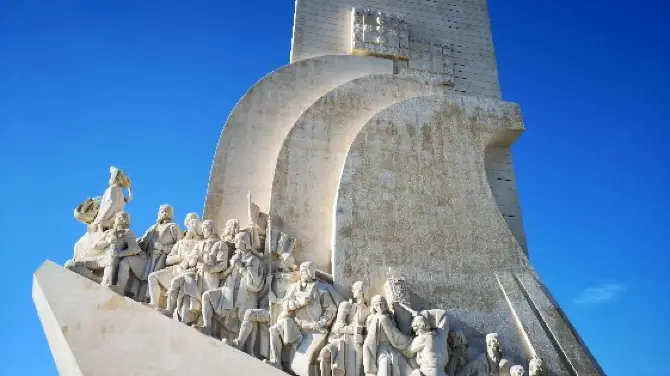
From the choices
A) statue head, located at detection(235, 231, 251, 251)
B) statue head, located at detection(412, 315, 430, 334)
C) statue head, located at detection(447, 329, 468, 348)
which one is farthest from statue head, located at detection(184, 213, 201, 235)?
statue head, located at detection(447, 329, 468, 348)

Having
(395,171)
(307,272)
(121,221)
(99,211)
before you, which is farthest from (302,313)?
(99,211)

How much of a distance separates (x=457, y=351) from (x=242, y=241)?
294 centimetres

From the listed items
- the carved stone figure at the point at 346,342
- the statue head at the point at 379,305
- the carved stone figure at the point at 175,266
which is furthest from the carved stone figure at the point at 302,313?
the carved stone figure at the point at 175,266

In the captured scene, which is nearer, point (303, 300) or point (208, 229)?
point (303, 300)

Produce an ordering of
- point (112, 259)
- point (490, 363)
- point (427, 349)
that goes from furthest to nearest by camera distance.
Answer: point (112, 259), point (490, 363), point (427, 349)

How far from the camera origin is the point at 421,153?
8.73 m

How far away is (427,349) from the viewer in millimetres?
6516

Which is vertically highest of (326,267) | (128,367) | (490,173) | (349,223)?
→ (490,173)

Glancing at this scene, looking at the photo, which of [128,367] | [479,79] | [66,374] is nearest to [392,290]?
[128,367]

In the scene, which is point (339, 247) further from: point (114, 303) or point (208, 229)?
point (114, 303)

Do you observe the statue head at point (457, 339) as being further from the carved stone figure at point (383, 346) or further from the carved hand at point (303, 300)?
the carved hand at point (303, 300)

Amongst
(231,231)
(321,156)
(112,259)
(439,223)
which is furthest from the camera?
(321,156)

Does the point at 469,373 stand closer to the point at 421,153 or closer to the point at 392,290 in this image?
the point at 392,290

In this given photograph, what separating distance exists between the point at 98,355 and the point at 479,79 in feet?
25.9
